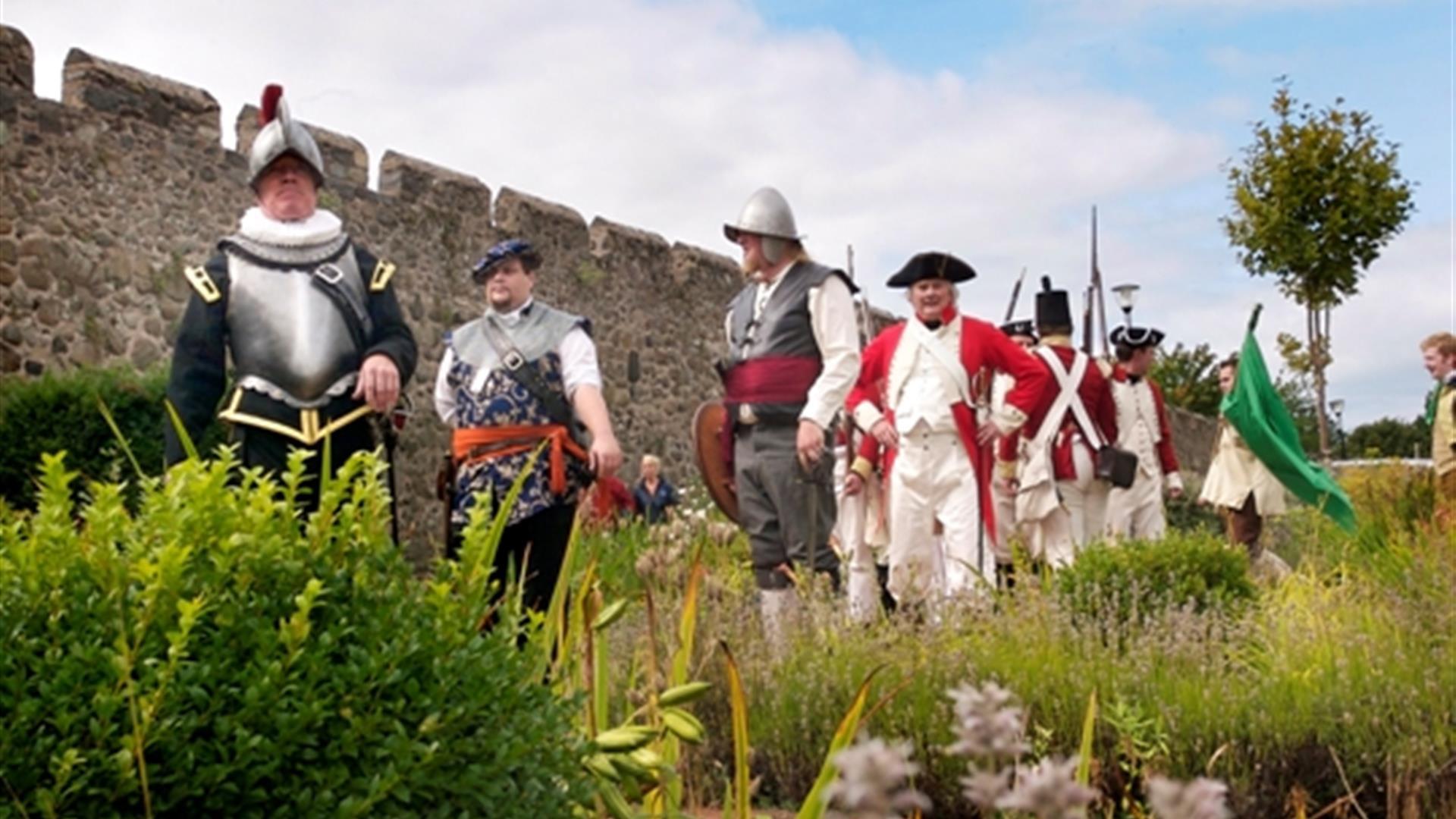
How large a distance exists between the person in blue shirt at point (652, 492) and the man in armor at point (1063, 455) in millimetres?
6143

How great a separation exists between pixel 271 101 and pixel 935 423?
329 cm

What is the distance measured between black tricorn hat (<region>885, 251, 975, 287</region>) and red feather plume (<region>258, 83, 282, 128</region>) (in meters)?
3.38

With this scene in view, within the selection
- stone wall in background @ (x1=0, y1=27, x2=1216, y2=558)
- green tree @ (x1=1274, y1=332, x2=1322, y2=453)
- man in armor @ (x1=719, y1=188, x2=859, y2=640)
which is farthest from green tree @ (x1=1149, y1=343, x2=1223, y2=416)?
man in armor @ (x1=719, y1=188, x2=859, y2=640)

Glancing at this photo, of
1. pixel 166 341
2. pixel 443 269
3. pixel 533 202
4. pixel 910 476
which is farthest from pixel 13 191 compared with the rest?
pixel 910 476

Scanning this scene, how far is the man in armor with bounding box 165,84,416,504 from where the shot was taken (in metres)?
4.77

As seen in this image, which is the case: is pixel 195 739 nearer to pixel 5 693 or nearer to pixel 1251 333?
pixel 5 693

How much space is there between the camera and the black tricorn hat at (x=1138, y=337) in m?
11.0

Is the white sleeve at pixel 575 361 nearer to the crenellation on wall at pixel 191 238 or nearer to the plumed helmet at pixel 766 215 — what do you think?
the plumed helmet at pixel 766 215

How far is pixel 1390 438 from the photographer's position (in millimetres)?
48812

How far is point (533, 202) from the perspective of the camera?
16547mm

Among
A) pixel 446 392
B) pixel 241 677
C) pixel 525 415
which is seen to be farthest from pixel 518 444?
pixel 241 677

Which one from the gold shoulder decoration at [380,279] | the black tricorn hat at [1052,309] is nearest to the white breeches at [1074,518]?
the black tricorn hat at [1052,309]

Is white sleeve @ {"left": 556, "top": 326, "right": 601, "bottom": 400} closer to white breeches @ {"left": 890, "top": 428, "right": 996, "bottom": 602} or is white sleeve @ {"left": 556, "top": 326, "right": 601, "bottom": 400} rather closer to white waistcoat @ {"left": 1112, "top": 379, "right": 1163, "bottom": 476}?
white breeches @ {"left": 890, "top": 428, "right": 996, "bottom": 602}

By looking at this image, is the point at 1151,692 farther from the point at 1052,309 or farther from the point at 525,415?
the point at 1052,309
